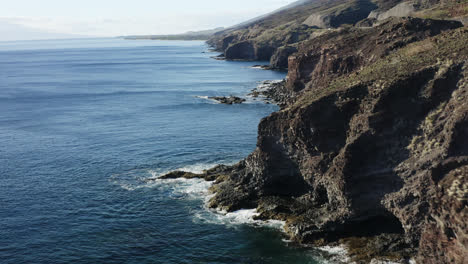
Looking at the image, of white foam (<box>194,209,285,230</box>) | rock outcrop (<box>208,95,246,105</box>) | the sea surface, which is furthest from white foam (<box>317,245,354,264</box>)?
rock outcrop (<box>208,95,246,105</box>)

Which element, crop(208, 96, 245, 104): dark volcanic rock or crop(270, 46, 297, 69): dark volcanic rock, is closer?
crop(208, 96, 245, 104): dark volcanic rock

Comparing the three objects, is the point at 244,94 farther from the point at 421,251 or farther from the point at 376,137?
the point at 421,251

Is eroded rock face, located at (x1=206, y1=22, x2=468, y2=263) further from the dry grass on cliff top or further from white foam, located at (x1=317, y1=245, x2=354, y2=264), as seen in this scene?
white foam, located at (x1=317, y1=245, x2=354, y2=264)

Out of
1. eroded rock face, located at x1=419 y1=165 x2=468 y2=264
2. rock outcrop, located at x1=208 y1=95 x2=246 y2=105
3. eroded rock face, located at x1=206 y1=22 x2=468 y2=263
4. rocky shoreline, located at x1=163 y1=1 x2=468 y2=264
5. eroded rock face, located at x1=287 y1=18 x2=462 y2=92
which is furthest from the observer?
rock outcrop, located at x1=208 y1=95 x2=246 y2=105

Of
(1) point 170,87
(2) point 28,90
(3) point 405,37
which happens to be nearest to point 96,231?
(3) point 405,37

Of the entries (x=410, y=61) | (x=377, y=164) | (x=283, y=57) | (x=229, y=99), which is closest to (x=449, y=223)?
(x=377, y=164)

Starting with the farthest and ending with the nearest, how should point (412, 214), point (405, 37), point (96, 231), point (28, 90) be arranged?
point (28, 90)
point (405, 37)
point (96, 231)
point (412, 214)

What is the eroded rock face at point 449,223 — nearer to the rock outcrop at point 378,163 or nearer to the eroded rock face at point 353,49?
the rock outcrop at point 378,163
